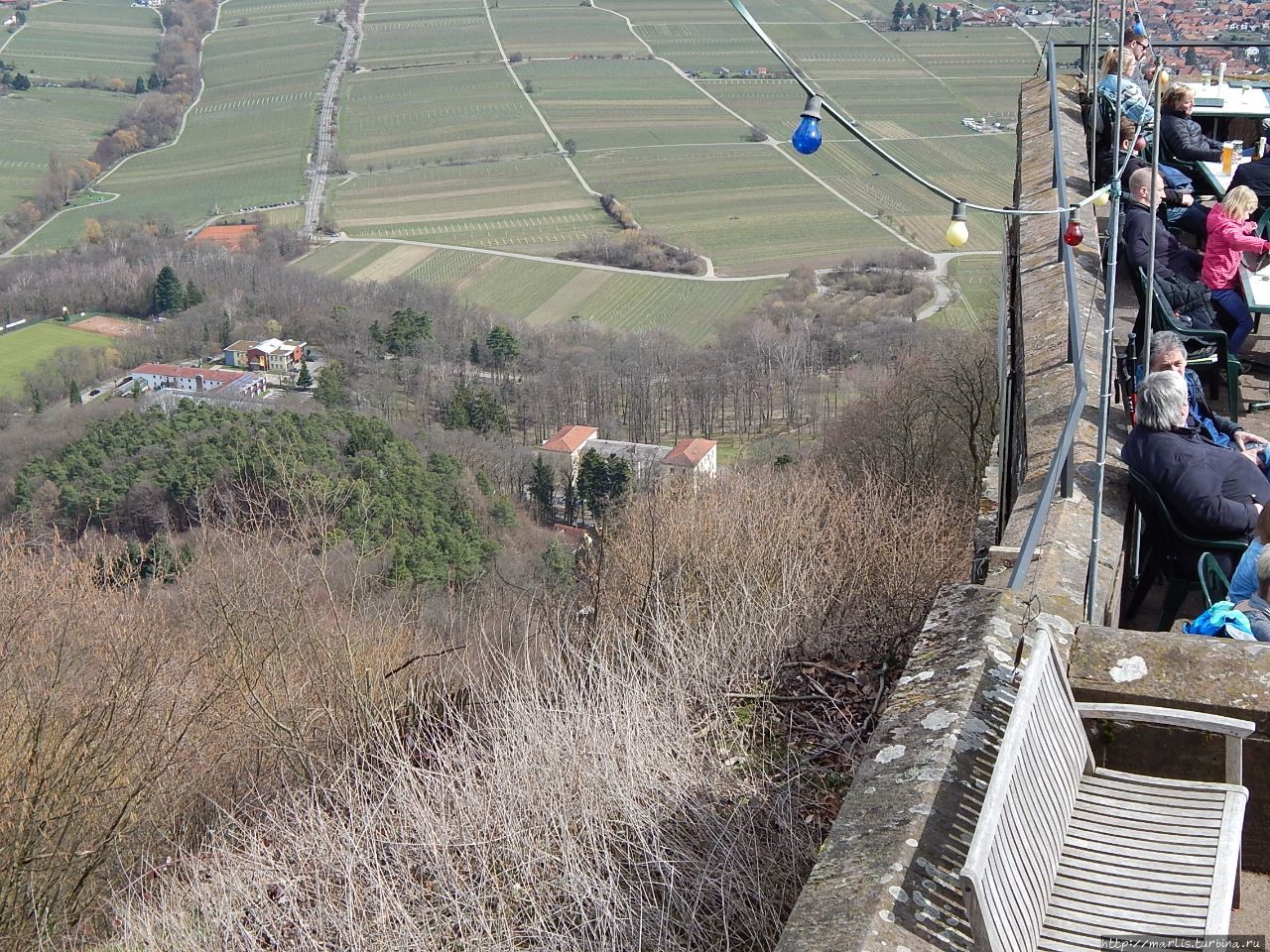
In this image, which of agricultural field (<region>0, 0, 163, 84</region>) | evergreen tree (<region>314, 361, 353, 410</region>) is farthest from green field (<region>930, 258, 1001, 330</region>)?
agricultural field (<region>0, 0, 163, 84</region>)

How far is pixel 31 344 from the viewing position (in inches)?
2844

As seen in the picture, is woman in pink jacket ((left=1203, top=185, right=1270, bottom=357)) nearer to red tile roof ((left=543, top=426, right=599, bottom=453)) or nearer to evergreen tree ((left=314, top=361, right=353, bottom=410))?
red tile roof ((left=543, top=426, right=599, bottom=453))

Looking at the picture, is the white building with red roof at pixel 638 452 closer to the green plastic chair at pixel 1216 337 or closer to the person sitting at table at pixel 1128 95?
the person sitting at table at pixel 1128 95

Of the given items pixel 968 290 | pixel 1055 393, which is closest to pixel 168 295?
pixel 968 290

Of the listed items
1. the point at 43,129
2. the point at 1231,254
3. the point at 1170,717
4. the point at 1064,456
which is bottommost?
the point at 43,129

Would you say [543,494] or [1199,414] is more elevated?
[1199,414]

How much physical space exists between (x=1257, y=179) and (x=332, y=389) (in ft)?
196

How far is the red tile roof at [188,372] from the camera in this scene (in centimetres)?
6731

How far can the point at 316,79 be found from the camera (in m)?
112

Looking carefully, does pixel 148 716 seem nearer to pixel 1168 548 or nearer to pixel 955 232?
pixel 955 232

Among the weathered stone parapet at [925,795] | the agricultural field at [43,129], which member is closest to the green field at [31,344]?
the agricultural field at [43,129]

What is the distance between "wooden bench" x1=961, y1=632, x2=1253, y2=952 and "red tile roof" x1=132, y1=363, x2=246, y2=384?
6717 cm

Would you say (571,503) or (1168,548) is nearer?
(1168,548)

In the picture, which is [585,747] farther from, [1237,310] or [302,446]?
[302,446]
